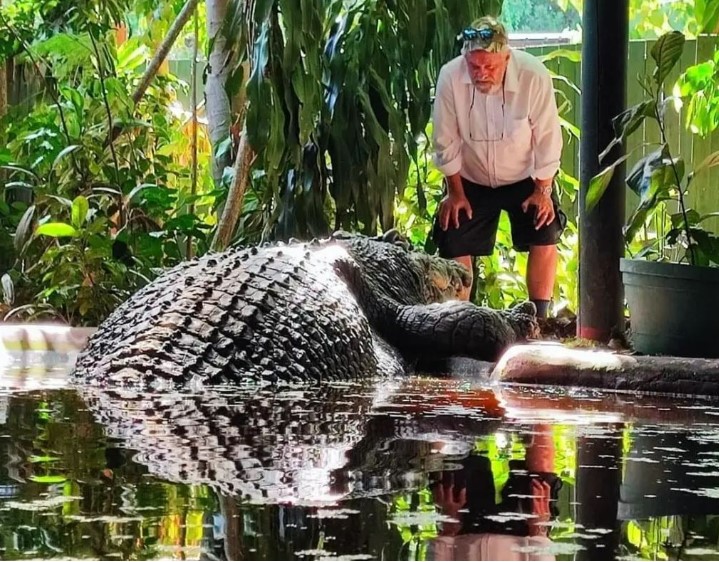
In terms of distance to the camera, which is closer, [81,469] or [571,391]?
[81,469]

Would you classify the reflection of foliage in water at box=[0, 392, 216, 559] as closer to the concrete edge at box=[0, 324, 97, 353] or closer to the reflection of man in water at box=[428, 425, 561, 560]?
the reflection of man in water at box=[428, 425, 561, 560]

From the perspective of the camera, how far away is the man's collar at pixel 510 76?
461 centimetres

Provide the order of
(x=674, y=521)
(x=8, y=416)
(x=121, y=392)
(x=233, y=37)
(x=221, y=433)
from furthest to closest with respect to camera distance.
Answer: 1. (x=233, y=37)
2. (x=121, y=392)
3. (x=8, y=416)
4. (x=221, y=433)
5. (x=674, y=521)

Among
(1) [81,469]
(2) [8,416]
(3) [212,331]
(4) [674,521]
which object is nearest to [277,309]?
(3) [212,331]

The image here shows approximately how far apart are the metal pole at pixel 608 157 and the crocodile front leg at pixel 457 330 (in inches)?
14.1

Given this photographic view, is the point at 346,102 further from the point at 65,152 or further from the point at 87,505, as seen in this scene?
the point at 87,505

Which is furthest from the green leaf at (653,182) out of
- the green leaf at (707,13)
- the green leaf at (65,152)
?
the green leaf at (65,152)

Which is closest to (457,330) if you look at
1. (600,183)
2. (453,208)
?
(600,183)

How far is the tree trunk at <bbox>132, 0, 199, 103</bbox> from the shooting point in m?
6.17

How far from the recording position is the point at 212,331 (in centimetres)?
283

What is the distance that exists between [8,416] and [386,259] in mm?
2095

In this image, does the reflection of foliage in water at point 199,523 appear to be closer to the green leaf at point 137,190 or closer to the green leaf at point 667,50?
the green leaf at point 667,50

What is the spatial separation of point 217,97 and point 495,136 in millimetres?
1968

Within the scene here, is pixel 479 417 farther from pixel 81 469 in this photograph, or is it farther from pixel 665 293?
pixel 665 293
